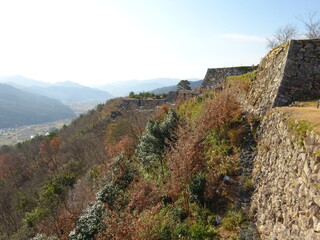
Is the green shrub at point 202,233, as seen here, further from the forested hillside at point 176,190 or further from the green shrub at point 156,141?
the green shrub at point 156,141

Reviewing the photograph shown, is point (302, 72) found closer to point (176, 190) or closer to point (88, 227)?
point (176, 190)

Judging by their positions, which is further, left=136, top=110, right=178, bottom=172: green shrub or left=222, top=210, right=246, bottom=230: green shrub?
left=136, top=110, right=178, bottom=172: green shrub

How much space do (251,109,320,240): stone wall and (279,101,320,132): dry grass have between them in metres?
0.26

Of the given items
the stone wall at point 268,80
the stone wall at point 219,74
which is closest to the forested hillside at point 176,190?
the stone wall at point 268,80

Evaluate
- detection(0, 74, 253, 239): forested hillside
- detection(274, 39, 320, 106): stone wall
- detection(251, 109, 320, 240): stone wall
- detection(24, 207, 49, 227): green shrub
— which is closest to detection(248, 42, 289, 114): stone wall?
detection(274, 39, 320, 106): stone wall

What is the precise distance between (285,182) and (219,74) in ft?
51.9

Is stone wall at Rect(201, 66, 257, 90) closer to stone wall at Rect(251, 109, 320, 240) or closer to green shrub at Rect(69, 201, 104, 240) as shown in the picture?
stone wall at Rect(251, 109, 320, 240)

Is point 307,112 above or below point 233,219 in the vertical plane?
above

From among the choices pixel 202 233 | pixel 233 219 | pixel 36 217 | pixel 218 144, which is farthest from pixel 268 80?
pixel 36 217

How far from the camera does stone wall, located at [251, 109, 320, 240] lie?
4629 mm

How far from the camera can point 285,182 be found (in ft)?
19.4

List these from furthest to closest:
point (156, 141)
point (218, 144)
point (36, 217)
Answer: point (36, 217)
point (156, 141)
point (218, 144)

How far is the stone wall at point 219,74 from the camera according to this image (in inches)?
724

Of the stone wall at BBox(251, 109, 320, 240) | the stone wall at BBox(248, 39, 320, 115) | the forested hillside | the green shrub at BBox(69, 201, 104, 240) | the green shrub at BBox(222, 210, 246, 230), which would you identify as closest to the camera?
the stone wall at BBox(251, 109, 320, 240)
